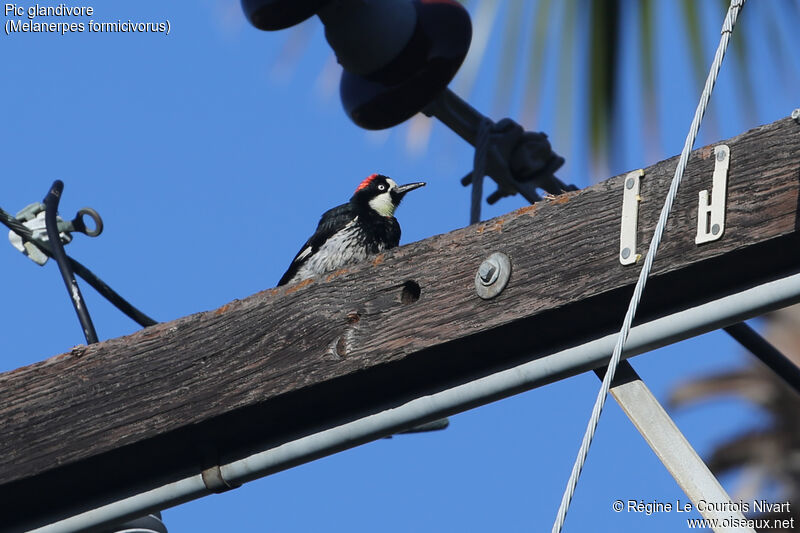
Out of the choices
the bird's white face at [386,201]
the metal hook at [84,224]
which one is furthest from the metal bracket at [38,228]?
the bird's white face at [386,201]

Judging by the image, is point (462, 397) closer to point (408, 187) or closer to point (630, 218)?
point (630, 218)

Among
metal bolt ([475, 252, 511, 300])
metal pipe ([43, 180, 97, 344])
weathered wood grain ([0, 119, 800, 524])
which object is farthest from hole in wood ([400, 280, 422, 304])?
metal pipe ([43, 180, 97, 344])

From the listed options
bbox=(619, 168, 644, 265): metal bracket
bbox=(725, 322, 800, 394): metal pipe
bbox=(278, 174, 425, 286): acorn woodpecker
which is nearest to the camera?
bbox=(619, 168, 644, 265): metal bracket

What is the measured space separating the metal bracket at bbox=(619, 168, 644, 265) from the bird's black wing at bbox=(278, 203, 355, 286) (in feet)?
10.1

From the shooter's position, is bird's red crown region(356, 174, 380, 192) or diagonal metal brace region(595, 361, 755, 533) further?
bird's red crown region(356, 174, 380, 192)

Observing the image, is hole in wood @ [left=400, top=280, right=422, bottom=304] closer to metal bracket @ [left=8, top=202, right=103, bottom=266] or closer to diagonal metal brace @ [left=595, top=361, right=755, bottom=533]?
diagonal metal brace @ [left=595, top=361, right=755, bottom=533]

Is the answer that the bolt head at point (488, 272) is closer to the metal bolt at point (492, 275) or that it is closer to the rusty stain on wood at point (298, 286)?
the metal bolt at point (492, 275)

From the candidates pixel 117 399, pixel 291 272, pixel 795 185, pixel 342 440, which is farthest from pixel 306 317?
pixel 291 272

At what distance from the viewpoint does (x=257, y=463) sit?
2318 millimetres

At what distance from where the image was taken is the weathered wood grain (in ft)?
6.62

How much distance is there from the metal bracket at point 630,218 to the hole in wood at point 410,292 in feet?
1.30

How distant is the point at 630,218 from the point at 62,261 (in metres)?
1.71

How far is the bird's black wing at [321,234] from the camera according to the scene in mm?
5191

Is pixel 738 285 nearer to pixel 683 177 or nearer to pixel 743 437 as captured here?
pixel 683 177
